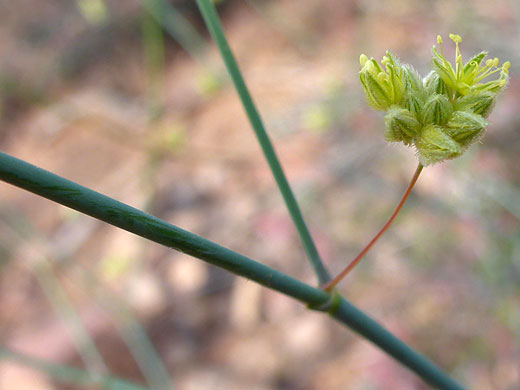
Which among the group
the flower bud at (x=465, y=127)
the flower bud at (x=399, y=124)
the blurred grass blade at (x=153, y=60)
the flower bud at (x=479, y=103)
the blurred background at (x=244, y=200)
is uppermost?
the blurred grass blade at (x=153, y=60)

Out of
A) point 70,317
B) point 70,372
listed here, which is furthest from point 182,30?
point 70,372

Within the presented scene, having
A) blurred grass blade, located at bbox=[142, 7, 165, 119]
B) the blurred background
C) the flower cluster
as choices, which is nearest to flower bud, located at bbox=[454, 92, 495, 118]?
the flower cluster

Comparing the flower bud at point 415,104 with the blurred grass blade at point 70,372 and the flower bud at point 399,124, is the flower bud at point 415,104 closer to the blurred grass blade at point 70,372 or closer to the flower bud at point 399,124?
the flower bud at point 399,124

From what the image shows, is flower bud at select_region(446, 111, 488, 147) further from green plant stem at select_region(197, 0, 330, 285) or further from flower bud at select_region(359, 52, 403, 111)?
green plant stem at select_region(197, 0, 330, 285)

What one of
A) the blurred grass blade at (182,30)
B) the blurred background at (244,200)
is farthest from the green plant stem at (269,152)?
the blurred grass blade at (182,30)

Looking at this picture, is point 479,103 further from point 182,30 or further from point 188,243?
point 182,30

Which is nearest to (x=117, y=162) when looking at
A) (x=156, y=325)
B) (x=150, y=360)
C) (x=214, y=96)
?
(x=214, y=96)
